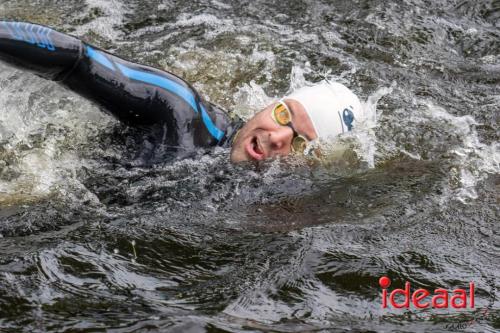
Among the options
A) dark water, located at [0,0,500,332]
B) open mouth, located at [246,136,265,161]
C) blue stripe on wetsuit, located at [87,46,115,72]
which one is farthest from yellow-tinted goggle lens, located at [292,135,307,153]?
blue stripe on wetsuit, located at [87,46,115,72]

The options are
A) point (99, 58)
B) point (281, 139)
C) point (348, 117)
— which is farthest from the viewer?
point (348, 117)

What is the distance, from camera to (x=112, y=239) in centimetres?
352

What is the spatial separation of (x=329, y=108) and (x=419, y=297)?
1695 millimetres

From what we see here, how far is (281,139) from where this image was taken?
4.30m

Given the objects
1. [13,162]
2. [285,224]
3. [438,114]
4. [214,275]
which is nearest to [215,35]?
[438,114]

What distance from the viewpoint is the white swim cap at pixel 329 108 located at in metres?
4.51

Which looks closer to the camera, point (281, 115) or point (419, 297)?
point (419, 297)

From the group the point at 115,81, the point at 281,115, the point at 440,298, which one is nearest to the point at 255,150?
the point at 281,115

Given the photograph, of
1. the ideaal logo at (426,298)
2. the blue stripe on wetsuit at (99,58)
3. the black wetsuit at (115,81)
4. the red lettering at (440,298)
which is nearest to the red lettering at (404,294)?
the ideaal logo at (426,298)

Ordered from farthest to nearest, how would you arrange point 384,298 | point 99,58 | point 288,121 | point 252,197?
point 288,121, point 252,197, point 99,58, point 384,298

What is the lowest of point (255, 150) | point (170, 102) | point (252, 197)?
point (252, 197)

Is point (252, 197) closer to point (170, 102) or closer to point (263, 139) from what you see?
point (263, 139)

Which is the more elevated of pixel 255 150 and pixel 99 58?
pixel 99 58

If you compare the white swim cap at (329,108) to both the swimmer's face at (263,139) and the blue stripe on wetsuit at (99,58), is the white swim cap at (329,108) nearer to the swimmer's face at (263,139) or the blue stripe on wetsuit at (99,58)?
the swimmer's face at (263,139)
